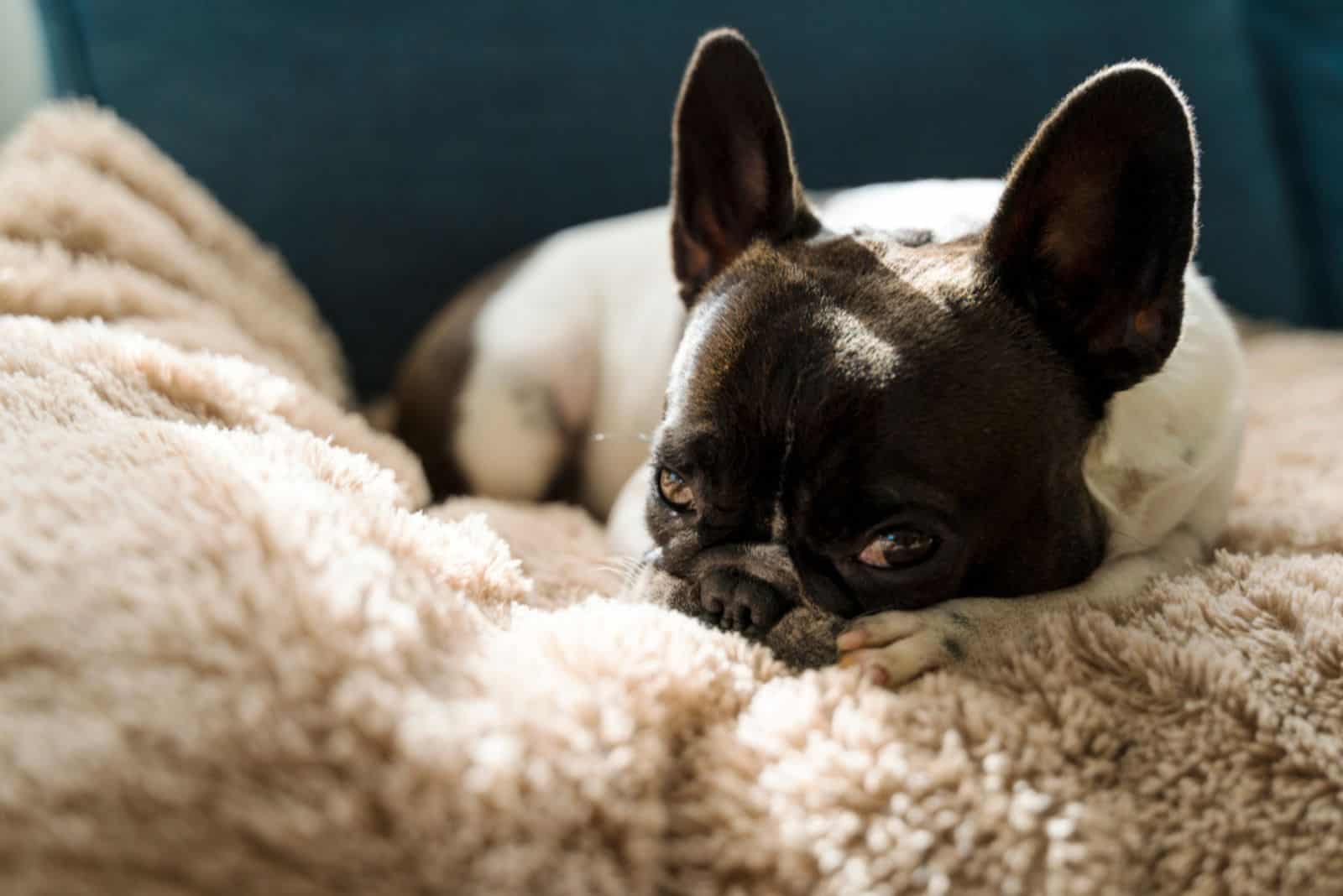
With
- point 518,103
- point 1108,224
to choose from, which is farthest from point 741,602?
point 518,103

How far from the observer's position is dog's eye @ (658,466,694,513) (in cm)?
138

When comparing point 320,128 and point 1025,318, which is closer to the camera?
point 1025,318

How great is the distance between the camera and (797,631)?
120cm

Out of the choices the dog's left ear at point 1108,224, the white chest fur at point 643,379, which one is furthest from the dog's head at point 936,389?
the white chest fur at point 643,379

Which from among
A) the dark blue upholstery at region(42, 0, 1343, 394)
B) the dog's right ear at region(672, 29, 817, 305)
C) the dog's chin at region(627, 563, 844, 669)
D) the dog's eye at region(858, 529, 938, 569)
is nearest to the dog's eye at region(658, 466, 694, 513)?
the dog's chin at region(627, 563, 844, 669)

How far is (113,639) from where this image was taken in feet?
Result: 2.60

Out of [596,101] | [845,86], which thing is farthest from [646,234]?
[845,86]

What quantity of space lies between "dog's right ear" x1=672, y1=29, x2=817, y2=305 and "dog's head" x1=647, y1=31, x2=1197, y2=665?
0.17 m

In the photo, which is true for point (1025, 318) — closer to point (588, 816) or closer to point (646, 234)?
point (588, 816)

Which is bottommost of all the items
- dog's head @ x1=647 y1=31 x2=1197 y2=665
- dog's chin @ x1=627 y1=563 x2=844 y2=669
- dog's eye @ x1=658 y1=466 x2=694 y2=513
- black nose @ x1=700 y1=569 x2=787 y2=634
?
dog's chin @ x1=627 y1=563 x2=844 y2=669

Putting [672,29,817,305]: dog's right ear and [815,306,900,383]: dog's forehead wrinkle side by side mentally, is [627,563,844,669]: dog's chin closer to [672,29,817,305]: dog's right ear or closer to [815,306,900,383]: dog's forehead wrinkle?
[815,306,900,383]: dog's forehead wrinkle

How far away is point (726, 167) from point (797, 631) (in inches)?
29.7

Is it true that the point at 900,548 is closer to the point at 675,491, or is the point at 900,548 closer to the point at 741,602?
the point at 741,602

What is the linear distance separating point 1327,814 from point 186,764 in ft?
3.02
